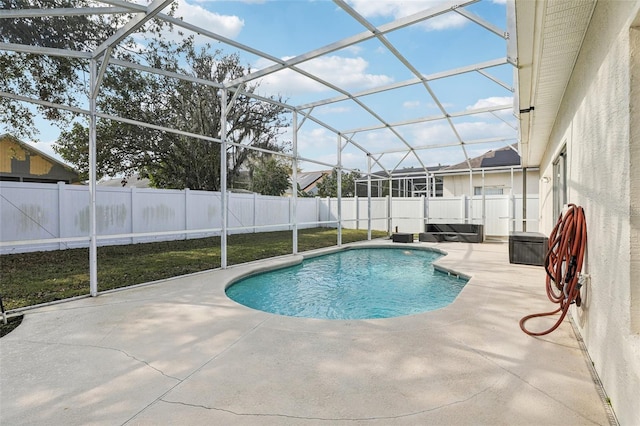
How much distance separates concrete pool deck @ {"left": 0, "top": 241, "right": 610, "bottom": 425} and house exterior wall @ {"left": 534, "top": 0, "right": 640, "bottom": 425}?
0.31m

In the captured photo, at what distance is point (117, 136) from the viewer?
38.8 feet

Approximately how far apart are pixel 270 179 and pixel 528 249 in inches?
667

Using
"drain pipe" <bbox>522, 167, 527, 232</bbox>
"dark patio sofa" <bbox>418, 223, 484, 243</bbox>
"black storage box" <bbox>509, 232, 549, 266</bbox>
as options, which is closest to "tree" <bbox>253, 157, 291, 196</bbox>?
"dark patio sofa" <bbox>418, 223, 484, 243</bbox>

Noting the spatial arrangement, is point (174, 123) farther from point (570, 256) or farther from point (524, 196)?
point (570, 256)

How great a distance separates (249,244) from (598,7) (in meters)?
10.1

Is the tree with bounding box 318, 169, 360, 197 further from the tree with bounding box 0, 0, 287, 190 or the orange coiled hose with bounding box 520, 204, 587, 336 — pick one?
the orange coiled hose with bounding box 520, 204, 587, 336

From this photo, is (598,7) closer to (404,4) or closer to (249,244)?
(404,4)

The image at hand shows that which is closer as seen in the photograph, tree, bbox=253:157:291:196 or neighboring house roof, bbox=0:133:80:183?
neighboring house roof, bbox=0:133:80:183

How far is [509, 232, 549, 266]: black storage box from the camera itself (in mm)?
6820

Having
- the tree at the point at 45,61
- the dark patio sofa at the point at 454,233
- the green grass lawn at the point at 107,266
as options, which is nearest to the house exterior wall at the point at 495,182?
the dark patio sofa at the point at 454,233

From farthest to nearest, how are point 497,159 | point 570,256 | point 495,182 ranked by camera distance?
point 497,159, point 495,182, point 570,256

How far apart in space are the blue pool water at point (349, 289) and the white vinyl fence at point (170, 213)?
1.16 metres

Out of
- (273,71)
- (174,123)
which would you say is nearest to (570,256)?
(273,71)

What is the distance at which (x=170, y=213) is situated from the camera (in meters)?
11.0
